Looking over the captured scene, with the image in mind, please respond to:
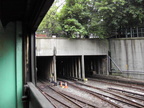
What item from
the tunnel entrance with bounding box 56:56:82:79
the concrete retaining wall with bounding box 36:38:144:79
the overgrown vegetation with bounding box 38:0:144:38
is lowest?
the tunnel entrance with bounding box 56:56:82:79

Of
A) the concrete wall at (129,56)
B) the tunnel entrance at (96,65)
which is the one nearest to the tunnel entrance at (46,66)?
the tunnel entrance at (96,65)

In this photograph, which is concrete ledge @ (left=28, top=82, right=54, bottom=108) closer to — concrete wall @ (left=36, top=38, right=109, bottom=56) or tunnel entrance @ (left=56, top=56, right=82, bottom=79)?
concrete wall @ (left=36, top=38, right=109, bottom=56)

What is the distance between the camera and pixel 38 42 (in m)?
14.1

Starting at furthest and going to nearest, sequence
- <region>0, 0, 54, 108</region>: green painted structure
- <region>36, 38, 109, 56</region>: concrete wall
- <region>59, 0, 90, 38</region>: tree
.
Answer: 1. <region>59, 0, 90, 38</region>: tree
2. <region>36, 38, 109, 56</region>: concrete wall
3. <region>0, 0, 54, 108</region>: green painted structure

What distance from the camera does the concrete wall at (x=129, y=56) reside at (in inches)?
538

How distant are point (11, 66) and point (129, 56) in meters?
13.9

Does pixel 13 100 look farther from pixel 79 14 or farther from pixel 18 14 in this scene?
pixel 79 14

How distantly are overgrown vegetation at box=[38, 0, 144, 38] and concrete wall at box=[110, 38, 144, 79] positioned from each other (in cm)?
208

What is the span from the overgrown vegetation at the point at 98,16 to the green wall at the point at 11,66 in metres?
12.2

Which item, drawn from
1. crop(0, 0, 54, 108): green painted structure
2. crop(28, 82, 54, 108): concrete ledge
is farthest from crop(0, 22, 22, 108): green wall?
crop(28, 82, 54, 108): concrete ledge

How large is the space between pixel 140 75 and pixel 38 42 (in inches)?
432

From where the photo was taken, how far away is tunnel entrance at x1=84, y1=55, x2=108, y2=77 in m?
17.1

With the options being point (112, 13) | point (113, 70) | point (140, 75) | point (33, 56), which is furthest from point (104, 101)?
point (112, 13)

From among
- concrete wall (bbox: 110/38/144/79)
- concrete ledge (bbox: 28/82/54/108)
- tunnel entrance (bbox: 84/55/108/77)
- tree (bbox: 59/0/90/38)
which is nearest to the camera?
concrete ledge (bbox: 28/82/54/108)
